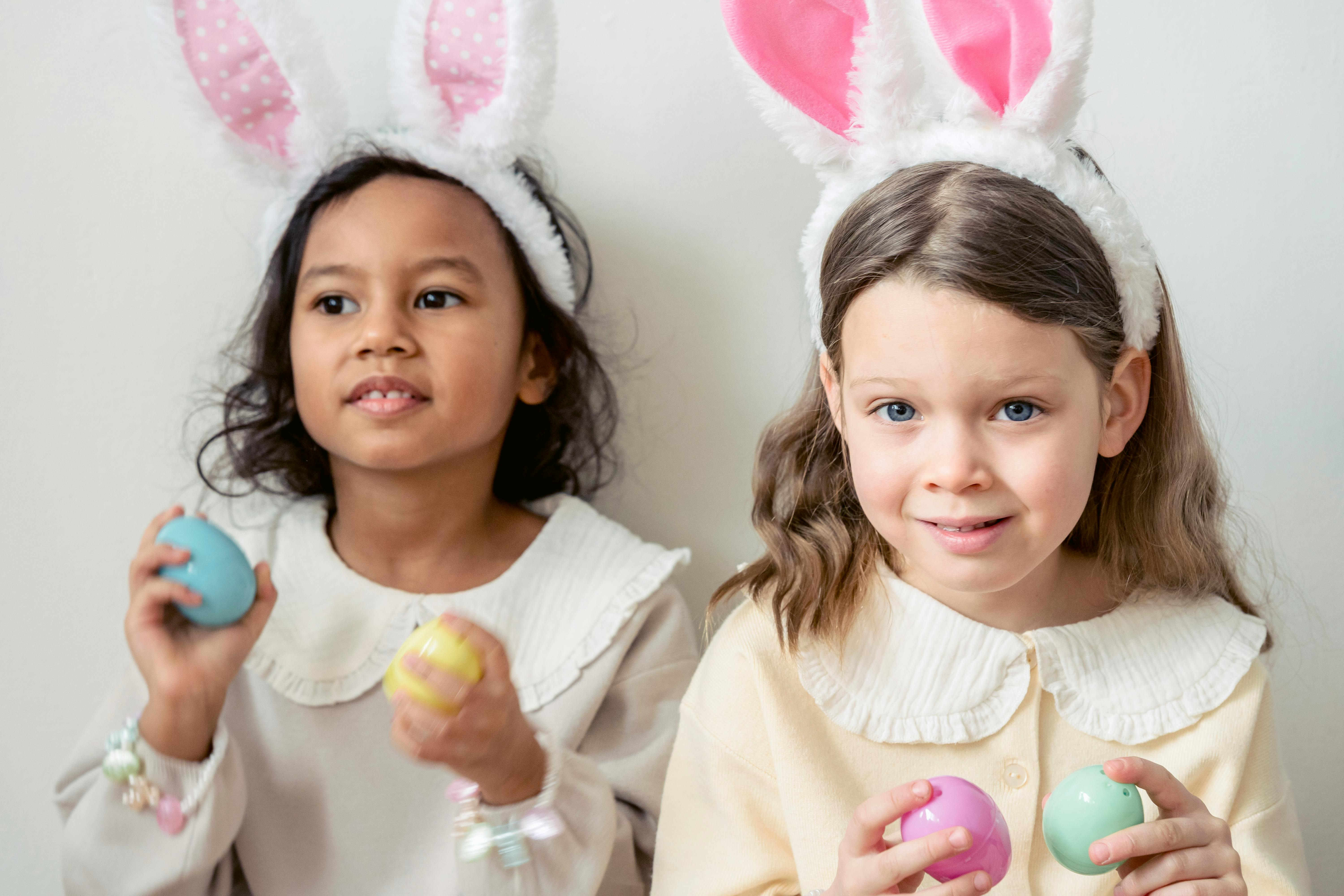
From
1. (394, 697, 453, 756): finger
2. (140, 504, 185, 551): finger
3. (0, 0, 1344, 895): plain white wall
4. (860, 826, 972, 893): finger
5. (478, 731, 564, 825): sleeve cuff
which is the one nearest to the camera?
(860, 826, 972, 893): finger

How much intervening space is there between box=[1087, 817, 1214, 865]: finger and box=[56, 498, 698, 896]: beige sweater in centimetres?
50

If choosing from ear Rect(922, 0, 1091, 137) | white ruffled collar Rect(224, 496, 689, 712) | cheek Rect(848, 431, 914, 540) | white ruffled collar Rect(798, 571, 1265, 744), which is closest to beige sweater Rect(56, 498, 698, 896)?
white ruffled collar Rect(224, 496, 689, 712)

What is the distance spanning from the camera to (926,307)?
3.06 feet

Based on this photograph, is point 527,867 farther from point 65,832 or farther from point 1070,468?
point 1070,468

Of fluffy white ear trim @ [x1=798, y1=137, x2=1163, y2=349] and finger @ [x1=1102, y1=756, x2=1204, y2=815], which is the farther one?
fluffy white ear trim @ [x1=798, y1=137, x2=1163, y2=349]

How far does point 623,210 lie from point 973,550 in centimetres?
70

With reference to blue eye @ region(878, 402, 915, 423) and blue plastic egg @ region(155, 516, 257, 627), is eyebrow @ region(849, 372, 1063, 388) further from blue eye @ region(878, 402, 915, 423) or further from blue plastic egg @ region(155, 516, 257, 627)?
blue plastic egg @ region(155, 516, 257, 627)

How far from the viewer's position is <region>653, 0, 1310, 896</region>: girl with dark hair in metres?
0.91

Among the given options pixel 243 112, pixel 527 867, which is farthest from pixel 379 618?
pixel 243 112

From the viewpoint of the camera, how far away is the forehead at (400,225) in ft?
4.00

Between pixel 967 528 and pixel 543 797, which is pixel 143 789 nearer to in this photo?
pixel 543 797

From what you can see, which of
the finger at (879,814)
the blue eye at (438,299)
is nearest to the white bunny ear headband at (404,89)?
the blue eye at (438,299)

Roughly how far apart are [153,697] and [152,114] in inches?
28.6

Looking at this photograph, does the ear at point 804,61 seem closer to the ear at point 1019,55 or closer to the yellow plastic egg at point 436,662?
the ear at point 1019,55
